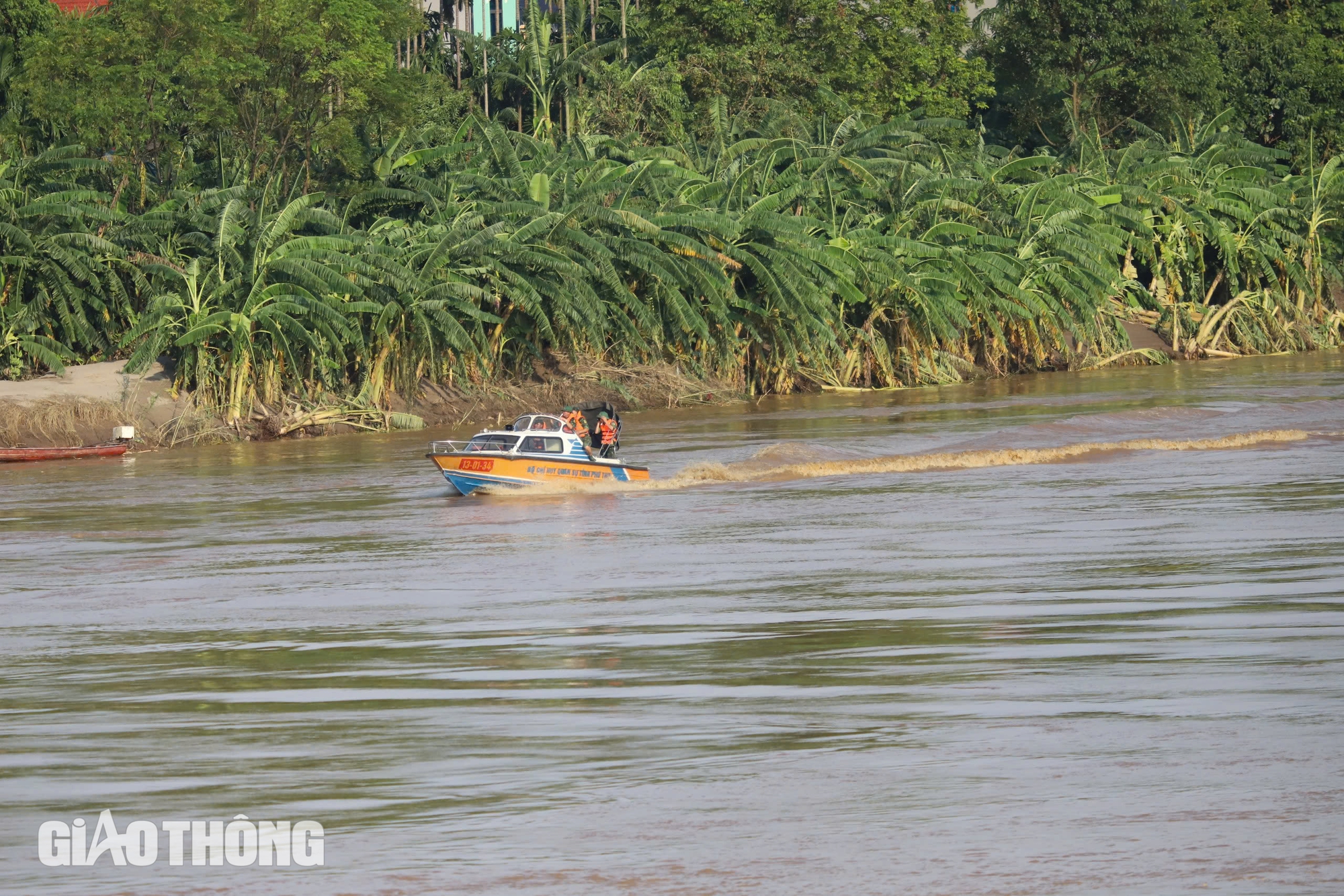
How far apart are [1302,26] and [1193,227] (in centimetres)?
2082

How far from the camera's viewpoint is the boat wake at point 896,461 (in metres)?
25.8

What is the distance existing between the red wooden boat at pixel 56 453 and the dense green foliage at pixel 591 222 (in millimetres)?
2711

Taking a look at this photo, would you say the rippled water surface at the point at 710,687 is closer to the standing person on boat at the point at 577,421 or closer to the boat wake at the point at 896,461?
the boat wake at the point at 896,461

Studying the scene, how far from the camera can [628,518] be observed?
22.3 metres

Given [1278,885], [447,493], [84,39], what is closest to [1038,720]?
[1278,885]

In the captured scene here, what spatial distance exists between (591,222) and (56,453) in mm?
13344

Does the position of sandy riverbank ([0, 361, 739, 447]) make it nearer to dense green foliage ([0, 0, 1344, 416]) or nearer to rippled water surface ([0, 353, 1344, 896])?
dense green foliage ([0, 0, 1344, 416])

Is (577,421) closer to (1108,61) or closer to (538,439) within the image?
(538,439)

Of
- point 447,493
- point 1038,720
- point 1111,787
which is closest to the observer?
point 1111,787

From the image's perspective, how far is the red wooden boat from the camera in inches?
1260

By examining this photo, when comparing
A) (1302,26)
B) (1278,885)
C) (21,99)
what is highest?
(1302,26)

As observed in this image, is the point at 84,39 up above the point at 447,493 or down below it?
above

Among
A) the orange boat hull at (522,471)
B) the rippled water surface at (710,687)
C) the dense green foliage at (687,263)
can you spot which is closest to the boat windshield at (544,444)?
the orange boat hull at (522,471)

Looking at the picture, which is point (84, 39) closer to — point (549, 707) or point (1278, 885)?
point (549, 707)
